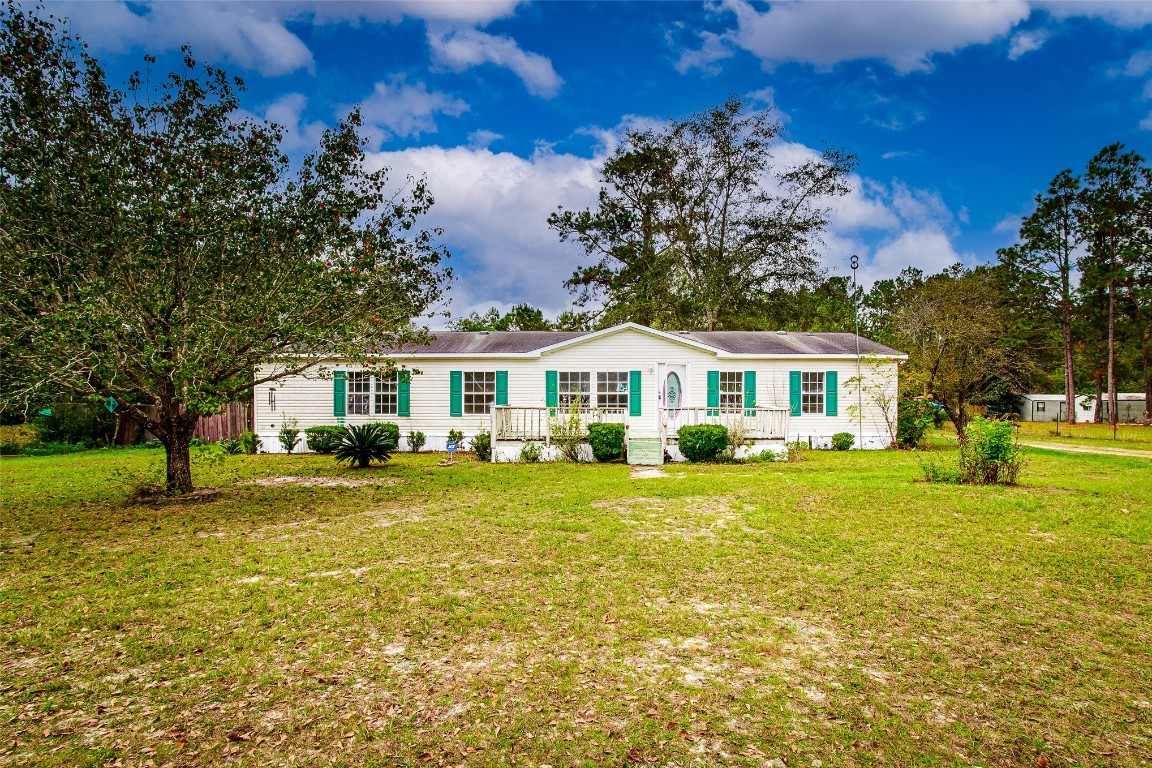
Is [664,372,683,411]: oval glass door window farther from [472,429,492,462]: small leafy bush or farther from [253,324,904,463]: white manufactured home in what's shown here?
[472,429,492,462]: small leafy bush

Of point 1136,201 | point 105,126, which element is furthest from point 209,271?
point 1136,201

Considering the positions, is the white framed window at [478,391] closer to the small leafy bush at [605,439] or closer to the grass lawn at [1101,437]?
the small leafy bush at [605,439]

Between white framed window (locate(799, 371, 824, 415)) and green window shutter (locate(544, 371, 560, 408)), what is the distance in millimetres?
7807

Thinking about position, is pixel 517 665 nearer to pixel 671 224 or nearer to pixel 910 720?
pixel 910 720

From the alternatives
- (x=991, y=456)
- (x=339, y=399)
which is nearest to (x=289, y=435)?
(x=339, y=399)

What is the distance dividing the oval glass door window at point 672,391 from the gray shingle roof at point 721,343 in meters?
1.74

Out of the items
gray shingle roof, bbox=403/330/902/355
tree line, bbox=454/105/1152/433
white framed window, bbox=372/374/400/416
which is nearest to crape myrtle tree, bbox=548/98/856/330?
tree line, bbox=454/105/1152/433

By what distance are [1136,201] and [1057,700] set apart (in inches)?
1575

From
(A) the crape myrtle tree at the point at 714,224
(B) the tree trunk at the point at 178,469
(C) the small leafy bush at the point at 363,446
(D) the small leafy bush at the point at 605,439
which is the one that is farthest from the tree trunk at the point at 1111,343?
(B) the tree trunk at the point at 178,469

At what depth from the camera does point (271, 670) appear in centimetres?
390

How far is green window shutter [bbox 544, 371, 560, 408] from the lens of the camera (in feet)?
60.3

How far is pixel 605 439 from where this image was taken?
15.4 meters

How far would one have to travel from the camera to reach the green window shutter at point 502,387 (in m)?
18.6

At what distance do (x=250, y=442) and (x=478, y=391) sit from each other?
7134 millimetres
